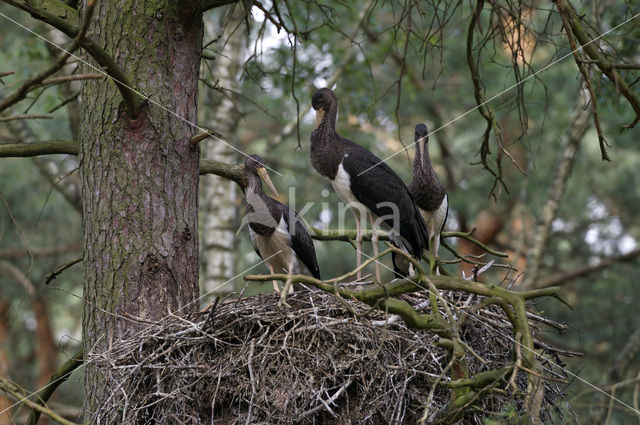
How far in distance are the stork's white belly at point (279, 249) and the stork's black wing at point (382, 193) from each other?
58cm

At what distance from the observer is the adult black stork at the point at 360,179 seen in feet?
16.0

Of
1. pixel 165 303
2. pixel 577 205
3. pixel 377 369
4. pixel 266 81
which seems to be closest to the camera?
pixel 377 369

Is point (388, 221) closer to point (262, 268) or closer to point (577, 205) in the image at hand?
point (262, 268)

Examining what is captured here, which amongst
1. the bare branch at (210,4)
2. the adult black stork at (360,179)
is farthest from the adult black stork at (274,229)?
the bare branch at (210,4)

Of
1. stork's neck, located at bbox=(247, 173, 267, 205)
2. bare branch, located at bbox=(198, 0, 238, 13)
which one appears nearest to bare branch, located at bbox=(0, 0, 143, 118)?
bare branch, located at bbox=(198, 0, 238, 13)

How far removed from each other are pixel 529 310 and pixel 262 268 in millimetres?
→ 6351

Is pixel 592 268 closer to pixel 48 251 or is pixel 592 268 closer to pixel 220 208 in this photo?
pixel 220 208

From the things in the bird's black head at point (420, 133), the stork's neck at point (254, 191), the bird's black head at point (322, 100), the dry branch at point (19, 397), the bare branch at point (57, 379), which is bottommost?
Result: the bare branch at point (57, 379)

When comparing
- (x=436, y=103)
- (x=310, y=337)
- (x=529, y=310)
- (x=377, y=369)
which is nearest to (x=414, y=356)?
(x=377, y=369)

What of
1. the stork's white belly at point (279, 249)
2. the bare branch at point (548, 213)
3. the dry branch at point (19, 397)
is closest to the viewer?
the dry branch at point (19, 397)

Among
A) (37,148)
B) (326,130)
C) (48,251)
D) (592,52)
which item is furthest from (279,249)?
(48,251)

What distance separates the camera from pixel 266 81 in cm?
973

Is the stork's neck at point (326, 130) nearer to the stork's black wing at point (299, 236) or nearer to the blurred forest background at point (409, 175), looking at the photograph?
the stork's black wing at point (299, 236)

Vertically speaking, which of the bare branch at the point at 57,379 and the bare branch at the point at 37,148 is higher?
the bare branch at the point at 37,148
